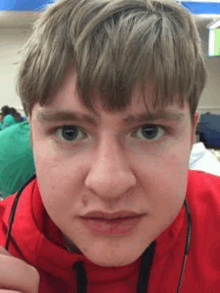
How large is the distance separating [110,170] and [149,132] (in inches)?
4.5

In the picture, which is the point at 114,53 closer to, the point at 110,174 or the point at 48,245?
the point at 110,174

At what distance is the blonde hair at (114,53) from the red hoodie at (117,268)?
0.29 m

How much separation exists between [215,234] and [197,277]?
0.12 m

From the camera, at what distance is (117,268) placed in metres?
0.75

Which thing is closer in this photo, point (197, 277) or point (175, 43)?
point (175, 43)

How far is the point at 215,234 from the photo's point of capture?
851mm

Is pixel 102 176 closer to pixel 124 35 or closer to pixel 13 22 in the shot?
pixel 124 35

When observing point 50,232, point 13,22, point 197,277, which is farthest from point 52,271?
point 13,22

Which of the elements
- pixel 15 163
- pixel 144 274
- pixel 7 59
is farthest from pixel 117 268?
pixel 7 59

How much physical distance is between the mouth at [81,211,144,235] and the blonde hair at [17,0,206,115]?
192mm

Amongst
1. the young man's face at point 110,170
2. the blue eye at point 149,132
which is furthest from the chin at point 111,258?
the blue eye at point 149,132

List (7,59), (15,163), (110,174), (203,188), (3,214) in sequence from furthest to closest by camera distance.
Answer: (7,59) → (15,163) → (203,188) → (3,214) → (110,174)

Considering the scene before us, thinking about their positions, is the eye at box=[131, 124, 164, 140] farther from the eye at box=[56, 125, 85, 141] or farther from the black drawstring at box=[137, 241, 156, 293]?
the black drawstring at box=[137, 241, 156, 293]

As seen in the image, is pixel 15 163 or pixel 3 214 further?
pixel 15 163
